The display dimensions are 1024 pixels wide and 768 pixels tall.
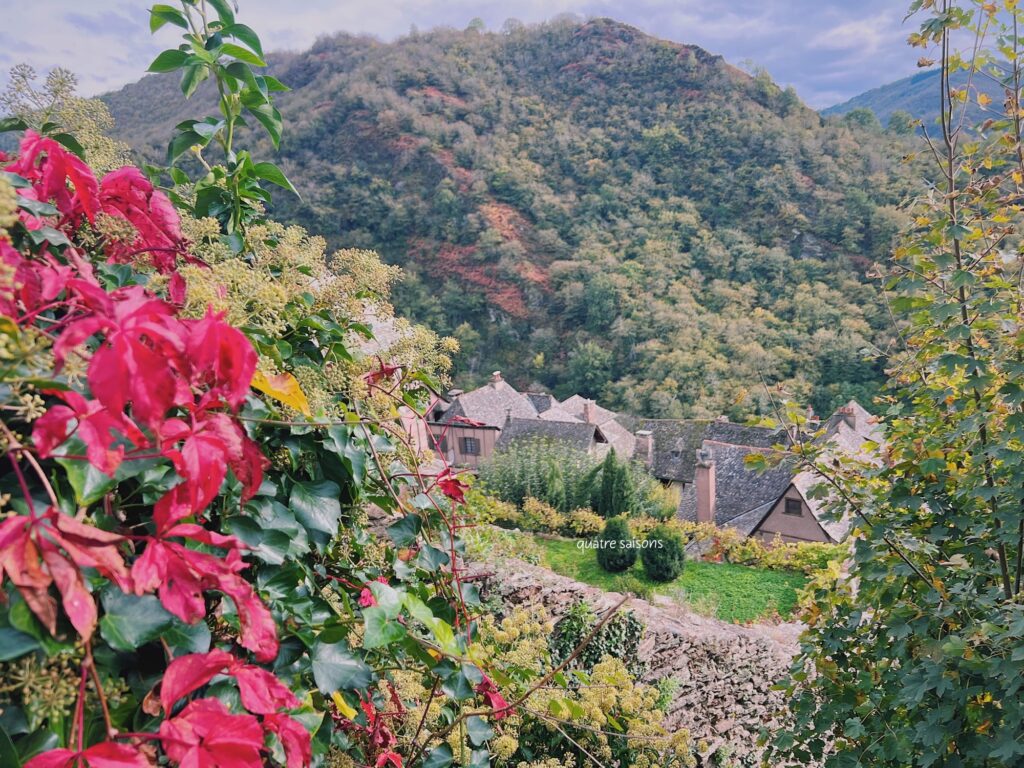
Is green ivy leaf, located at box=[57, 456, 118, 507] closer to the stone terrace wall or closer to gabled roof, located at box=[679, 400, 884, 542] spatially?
the stone terrace wall

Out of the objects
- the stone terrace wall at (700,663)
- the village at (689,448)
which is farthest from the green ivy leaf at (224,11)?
the village at (689,448)

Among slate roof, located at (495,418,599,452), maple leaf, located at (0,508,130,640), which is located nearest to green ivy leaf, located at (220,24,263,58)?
maple leaf, located at (0,508,130,640)

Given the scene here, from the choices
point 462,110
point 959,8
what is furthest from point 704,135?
point 959,8

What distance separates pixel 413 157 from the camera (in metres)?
41.8

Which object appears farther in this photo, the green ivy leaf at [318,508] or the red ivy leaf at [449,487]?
the red ivy leaf at [449,487]

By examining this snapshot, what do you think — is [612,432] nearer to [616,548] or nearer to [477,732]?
[616,548]

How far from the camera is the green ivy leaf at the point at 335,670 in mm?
688

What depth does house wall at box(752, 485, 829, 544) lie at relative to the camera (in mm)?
12422

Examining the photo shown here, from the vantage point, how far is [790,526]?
12750 mm

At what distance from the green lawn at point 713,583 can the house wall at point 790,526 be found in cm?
278

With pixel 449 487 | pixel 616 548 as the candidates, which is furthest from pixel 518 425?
pixel 449 487

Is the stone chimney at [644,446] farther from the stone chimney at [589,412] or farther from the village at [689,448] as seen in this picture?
the stone chimney at [589,412]

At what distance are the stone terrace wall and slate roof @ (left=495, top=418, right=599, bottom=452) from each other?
41.8 feet

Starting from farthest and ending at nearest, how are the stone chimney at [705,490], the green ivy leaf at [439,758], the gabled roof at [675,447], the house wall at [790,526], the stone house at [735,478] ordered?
the gabled roof at [675,447]
the stone chimney at [705,490]
the stone house at [735,478]
the house wall at [790,526]
the green ivy leaf at [439,758]
